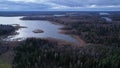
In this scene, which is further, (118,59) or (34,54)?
(34,54)

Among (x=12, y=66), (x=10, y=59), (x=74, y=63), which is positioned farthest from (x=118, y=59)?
(x=10, y=59)

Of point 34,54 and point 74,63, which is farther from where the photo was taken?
point 34,54

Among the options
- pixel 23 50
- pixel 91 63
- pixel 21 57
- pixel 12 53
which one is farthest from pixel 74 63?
pixel 12 53

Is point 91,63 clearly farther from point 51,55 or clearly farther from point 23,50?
point 23,50

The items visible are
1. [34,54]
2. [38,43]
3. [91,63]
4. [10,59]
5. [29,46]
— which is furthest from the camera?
[38,43]

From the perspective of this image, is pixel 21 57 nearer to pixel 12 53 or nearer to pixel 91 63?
pixel 12 53

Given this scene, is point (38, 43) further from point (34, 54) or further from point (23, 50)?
point (34, 54)

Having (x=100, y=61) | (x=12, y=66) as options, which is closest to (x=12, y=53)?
(x=12, y=66)

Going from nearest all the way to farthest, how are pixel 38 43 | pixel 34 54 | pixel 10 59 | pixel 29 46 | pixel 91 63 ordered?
pixel 91 63
pixel 34 54
pixel 10 59
pixel 29 46
pixel 38 43
